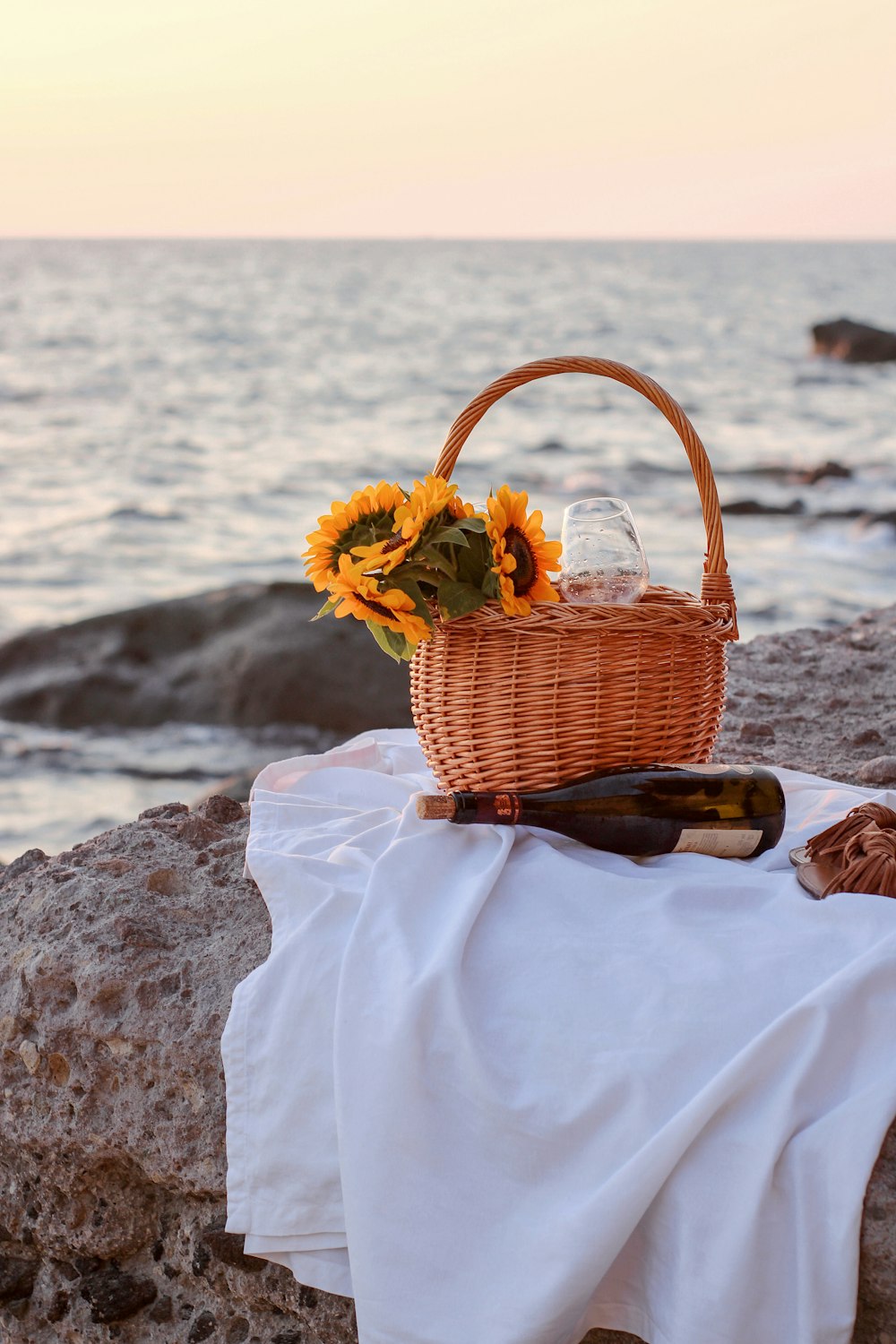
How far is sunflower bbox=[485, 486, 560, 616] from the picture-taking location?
2109 millimetres

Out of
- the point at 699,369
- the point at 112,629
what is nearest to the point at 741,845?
the point at 112,629

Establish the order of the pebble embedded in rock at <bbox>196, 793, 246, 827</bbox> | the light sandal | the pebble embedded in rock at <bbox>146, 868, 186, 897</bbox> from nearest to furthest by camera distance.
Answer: the light sandal < the pebble embedded in rock at <bbox>146, 868, 186, 897</bbox> < the pebble embedded in rock at <bbox>196, 793, 246, 827</bbox>

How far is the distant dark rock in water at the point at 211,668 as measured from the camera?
6.46 meters

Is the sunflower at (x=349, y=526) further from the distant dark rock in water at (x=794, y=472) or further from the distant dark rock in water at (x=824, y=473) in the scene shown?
the distant dark rock in water at (x=824, y=473)

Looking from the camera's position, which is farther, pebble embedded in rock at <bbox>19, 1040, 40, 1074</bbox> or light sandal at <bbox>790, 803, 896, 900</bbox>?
pebble embedded in rock at <bbox>19, 1040, 40, 1074</bbox>

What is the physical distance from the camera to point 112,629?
7.24 meters

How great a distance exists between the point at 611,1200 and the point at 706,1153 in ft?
0.44

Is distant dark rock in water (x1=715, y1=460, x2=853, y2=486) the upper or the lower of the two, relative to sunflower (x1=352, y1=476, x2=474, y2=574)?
lower

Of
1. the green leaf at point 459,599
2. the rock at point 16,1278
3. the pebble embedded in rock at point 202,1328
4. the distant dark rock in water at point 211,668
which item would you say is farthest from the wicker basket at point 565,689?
the distant dark rock in water at point 211,668

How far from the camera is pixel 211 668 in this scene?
267 inches

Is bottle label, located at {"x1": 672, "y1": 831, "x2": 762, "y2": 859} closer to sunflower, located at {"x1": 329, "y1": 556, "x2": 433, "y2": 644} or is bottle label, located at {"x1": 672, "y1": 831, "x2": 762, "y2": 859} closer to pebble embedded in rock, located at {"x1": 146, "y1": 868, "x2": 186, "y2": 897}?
sunflower, located at {"x1": 329, "y1": 556, "x2": 433, "y2": 644}

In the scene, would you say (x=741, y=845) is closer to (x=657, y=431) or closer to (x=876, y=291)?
(x=657, y=431)

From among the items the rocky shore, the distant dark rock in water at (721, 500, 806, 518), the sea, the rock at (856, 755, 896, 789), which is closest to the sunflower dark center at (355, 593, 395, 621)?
the rocky shore

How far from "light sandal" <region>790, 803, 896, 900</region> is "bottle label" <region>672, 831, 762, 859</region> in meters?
0.07
